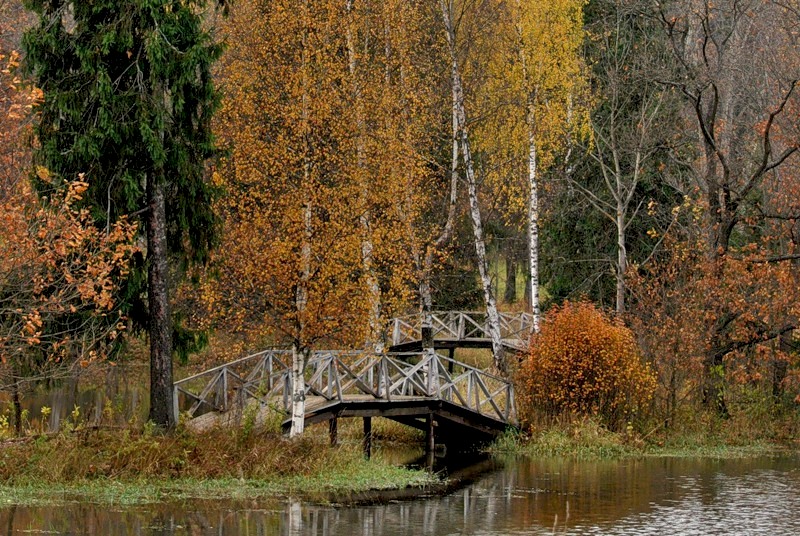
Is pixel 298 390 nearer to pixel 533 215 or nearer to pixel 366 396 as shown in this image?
pixel 366 396

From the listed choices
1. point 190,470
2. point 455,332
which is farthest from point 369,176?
point 455,332

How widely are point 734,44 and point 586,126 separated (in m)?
6.61

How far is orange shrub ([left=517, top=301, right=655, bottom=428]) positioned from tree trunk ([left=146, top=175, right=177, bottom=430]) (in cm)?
923

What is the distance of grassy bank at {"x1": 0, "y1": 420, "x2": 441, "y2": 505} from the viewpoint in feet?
62.0

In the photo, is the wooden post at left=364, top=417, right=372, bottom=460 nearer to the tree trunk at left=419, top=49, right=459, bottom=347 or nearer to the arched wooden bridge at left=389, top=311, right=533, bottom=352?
the tree trunk at left=419, top=49, right=459, bottom=347

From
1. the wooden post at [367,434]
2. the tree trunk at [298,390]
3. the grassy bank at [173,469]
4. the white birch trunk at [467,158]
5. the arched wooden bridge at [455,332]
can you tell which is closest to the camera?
the grassy bank at [173,469]

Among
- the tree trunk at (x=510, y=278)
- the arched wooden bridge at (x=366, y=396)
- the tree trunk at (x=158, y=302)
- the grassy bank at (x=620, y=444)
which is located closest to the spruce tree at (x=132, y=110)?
the tree trunk at (x=158, y=302)

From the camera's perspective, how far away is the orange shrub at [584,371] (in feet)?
89.8

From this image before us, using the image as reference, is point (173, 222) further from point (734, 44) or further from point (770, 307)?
point (734, 44)

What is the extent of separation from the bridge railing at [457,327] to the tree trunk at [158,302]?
13458 millimetres

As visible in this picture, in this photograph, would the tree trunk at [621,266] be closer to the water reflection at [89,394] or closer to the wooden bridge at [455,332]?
the wooden bridge at [455,332]

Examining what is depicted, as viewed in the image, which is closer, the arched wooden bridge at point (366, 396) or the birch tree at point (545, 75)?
the arched wooden bridge at point (366, 396)

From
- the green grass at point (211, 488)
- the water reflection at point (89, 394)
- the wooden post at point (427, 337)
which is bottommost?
the green grass at point (211, 488)

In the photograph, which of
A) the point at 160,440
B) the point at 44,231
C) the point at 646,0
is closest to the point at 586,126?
the point at 646,0
